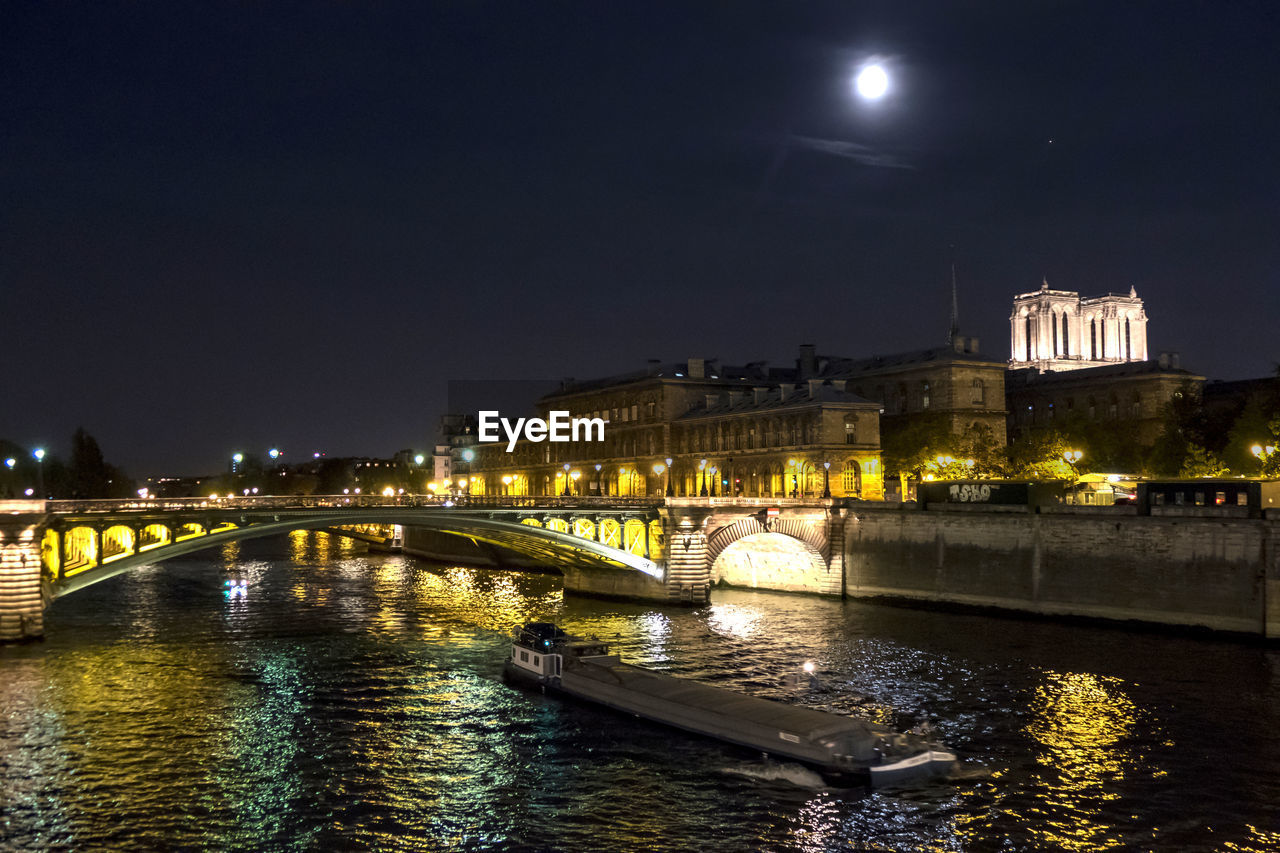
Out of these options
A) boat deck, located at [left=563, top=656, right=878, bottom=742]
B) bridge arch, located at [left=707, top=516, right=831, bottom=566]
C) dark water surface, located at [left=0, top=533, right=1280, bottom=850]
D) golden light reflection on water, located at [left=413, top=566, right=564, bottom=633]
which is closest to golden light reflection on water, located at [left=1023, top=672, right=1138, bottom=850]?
dark water surface, located at [left=0, top=533, right=1280, bottom=850]

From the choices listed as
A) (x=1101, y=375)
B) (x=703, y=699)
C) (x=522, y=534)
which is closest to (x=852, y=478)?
(x=522, y=534)

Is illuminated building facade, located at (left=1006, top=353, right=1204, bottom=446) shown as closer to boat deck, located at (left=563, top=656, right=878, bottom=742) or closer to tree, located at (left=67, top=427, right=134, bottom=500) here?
boat deck, located at (left=563, top=656, right=878, bottom=742)

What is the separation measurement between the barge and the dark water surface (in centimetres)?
83

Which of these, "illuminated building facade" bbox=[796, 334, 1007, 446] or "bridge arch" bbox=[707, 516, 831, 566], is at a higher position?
"illuminated building facade" bbox=[796, 334, 1007, 446]

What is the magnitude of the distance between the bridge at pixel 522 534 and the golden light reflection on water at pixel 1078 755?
2967 cm

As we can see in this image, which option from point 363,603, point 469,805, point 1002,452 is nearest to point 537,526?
point 363,603

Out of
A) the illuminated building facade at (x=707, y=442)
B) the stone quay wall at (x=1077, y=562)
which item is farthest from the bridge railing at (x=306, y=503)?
the illuminated building facade at (x=707, y=442)

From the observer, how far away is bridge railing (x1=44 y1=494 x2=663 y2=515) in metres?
59.1

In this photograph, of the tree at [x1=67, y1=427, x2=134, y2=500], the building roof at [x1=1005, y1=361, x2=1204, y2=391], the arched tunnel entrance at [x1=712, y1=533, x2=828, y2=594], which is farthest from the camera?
the tree at [x1=67, y1=427, x2=134, y2=500]

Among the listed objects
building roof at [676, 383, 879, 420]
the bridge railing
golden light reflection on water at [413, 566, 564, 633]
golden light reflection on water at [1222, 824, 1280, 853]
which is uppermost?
building roof at [676, 383, 879, 420]

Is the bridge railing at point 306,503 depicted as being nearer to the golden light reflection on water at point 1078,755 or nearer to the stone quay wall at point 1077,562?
the stone quay wall at point 1077,562

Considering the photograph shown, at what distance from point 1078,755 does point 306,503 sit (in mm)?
43835

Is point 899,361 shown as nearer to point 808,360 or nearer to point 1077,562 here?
point 808,360

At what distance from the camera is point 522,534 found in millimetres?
74188
